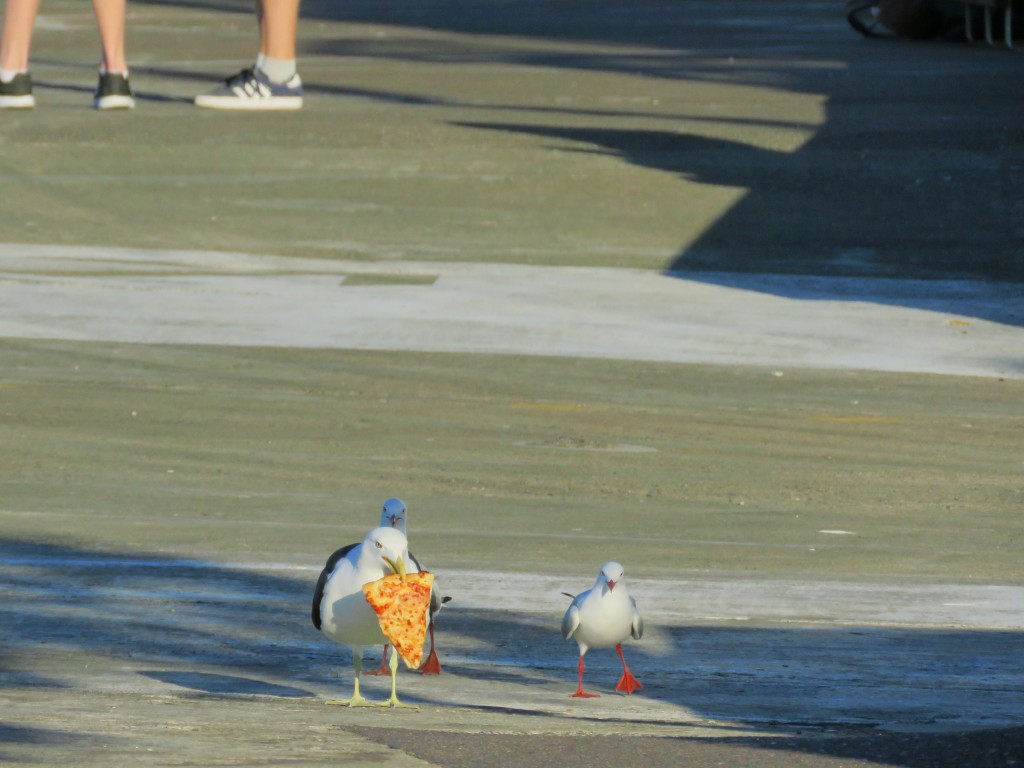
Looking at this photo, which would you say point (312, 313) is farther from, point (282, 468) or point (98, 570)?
point (98, 570)

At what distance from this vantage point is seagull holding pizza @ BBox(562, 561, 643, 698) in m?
5.65

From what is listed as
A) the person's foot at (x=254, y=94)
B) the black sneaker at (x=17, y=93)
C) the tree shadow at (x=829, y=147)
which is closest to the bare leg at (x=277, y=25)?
the person's foot at (x=254, y=94)

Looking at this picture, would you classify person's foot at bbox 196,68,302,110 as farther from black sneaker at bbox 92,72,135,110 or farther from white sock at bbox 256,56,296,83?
black sneaker at bbox 92,72,135,110

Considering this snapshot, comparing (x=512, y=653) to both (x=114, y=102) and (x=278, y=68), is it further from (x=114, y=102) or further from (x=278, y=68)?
(x=114, y=102)

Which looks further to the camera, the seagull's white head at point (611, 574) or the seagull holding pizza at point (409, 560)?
the seagull's white head at point (611, 574)

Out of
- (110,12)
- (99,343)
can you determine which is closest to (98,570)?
(99,343)

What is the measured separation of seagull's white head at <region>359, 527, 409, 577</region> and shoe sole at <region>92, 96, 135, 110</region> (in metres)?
12.6

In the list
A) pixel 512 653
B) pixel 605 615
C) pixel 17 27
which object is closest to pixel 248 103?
pixel 17 27

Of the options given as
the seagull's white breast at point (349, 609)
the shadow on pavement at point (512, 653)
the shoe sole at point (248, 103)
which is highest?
the shoe sole at point (248, 103)

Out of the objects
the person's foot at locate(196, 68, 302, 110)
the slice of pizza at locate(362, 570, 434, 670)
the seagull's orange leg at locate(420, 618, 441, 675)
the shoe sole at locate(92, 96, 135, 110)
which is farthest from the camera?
the person's foot at locate(196, 68, 302, 110)

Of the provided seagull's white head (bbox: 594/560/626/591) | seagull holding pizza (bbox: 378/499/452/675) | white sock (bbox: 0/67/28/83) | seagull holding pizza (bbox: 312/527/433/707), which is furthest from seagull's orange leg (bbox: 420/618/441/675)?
white sock (bbox: 0/67/28/83)

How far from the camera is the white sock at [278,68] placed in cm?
1697

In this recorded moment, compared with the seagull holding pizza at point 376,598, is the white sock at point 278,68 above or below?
above

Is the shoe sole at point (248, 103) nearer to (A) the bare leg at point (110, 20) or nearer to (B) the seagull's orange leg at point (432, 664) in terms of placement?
(A) the bare leg at point (110, 20)
